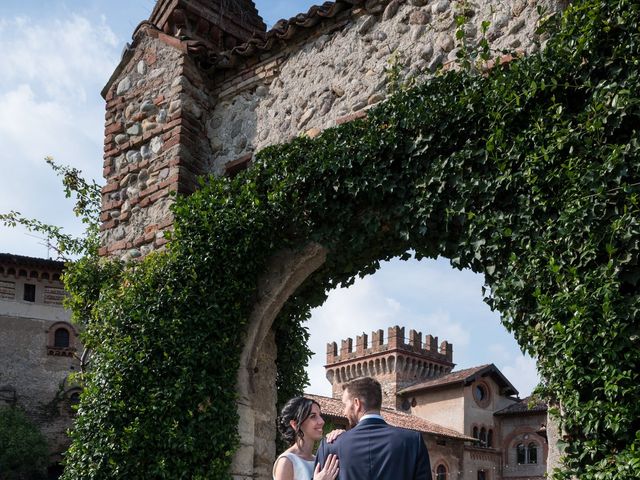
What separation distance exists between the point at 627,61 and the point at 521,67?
722 millimetres

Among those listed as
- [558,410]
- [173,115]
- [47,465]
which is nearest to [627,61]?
[558,410]

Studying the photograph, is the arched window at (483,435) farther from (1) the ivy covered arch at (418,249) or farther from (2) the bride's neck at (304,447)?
(2) the bride's neck at (304,447)

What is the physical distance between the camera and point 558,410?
15.1 feet

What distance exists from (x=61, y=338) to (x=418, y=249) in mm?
24523

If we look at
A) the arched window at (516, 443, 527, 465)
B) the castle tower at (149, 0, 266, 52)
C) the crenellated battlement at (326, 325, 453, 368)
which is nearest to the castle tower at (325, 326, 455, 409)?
the crenellated battlement at (326, 325, 453, 368)

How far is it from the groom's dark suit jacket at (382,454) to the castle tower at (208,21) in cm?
531

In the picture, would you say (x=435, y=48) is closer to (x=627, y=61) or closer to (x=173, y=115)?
(x=627, y=61)

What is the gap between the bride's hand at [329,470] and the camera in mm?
3557

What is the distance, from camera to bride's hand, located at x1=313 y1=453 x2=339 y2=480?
356 centimetres

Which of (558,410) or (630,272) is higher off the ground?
(630,272)

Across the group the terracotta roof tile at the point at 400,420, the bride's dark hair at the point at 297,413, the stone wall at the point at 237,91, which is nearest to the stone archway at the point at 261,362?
the stone wall at the point at 237,91

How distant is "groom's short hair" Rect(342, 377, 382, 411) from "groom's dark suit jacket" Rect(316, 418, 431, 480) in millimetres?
88

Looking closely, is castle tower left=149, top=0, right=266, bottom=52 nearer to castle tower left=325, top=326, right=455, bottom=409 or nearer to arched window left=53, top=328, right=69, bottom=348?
arched window left=53, top=328, right=69, bottom=348

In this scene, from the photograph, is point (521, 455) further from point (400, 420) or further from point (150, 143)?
point (150, 143)
